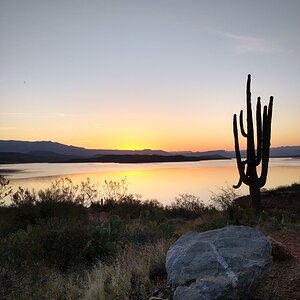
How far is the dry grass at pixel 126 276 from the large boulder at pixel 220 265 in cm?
62

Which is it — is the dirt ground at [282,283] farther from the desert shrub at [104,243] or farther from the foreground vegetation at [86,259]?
the desert shrub at [104,243]

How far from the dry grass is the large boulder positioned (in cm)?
62

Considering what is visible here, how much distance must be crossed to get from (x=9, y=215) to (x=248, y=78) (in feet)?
36.7

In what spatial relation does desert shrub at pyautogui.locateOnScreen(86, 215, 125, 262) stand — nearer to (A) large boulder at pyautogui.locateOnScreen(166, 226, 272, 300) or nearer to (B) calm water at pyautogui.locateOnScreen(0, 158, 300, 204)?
(A) large boulder at pyautogui.locateOnScreen(166, 226, 272, 300)

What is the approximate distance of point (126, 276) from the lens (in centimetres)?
538

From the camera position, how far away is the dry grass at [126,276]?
4.91 m

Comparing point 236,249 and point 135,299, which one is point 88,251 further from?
point 236,249

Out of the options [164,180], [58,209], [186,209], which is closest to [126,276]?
[58,209]

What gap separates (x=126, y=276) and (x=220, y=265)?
1564 mm

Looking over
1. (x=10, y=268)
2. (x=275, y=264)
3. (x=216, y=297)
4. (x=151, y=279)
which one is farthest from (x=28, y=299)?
(x=275, y=264)

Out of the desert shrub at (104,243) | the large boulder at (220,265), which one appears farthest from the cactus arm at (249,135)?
the large boulder at (220,265)

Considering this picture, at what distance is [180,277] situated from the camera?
4.64 m

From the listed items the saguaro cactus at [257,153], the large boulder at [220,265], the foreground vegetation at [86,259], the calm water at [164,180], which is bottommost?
the calm water at [164,180]

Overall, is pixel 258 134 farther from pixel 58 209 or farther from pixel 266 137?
pixel 58 209
